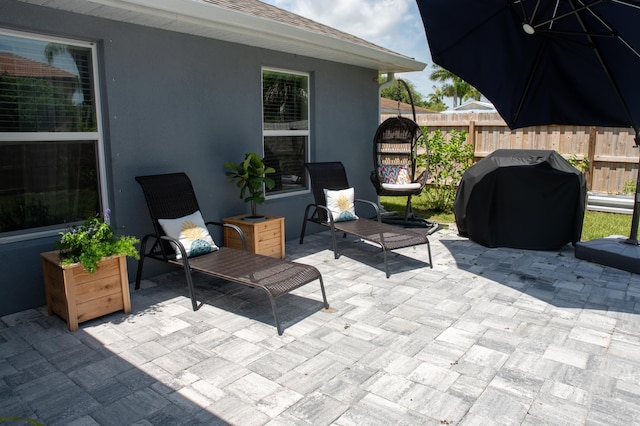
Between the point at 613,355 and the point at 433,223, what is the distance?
431cm

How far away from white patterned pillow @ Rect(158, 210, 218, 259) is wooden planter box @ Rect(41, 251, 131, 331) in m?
0.62

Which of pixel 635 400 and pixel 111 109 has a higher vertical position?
pixel 111 109

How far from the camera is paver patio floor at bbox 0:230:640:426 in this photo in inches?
100

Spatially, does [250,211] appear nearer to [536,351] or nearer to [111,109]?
[111,109]

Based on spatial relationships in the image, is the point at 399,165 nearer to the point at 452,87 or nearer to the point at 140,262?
the point at 140,262

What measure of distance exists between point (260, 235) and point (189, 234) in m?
0.99

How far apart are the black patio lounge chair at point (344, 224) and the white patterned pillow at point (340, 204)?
4cm

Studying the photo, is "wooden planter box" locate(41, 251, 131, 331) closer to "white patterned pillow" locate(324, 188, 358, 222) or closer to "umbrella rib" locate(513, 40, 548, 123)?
"white patterned pillow" locate(324, 188, 358, 222)

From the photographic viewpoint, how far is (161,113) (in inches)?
190

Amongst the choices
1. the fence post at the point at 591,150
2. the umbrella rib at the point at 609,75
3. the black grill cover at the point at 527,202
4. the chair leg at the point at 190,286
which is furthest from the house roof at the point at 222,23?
the fence post at the point at 591,150

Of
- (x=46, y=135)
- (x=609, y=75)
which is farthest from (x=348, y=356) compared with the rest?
(x=609, y=75)

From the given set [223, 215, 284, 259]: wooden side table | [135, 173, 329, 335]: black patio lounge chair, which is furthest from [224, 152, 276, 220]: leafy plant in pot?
[135, 173, 329, 335]: black patio lounge chair

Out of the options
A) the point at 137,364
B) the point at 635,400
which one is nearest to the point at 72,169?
the point at 137,364

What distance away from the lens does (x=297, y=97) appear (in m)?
6.60
